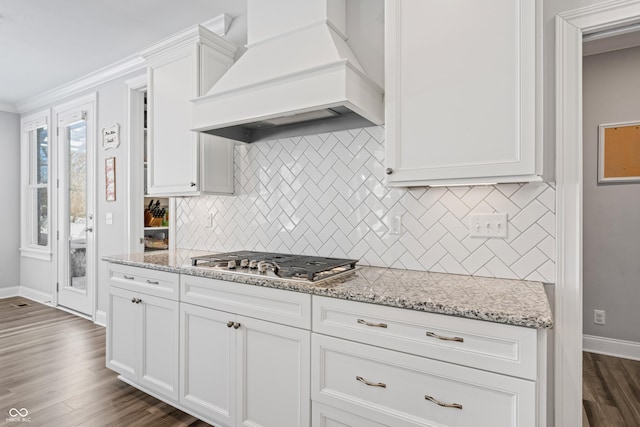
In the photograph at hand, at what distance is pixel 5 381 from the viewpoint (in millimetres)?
2516

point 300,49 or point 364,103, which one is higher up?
point 300,49

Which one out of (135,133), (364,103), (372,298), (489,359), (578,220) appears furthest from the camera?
(135,133)

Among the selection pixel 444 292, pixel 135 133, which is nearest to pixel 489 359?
pixel 444 292

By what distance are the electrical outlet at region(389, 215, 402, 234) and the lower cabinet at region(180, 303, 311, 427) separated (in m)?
0.78

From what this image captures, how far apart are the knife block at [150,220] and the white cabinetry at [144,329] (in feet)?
4.97

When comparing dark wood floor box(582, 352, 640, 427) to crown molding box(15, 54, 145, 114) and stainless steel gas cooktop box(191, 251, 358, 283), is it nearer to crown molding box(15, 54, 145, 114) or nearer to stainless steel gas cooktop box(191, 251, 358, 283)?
stainless steel gas cooktop box(191, 251, 358, 283)

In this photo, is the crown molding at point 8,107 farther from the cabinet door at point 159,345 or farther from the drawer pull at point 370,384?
the drawer pull at point 370,384

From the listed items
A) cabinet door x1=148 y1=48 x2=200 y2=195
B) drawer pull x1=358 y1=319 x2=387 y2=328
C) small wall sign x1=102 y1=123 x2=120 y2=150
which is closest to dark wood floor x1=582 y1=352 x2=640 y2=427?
drawer pull x1=358 y1=319 x2=387 y2=328

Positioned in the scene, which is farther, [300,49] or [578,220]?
[300,49]

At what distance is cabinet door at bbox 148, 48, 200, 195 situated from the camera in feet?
7.91

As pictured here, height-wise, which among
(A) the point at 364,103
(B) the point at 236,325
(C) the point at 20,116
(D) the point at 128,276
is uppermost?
(C) the point at 20,116

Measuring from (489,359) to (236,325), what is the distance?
115 cm

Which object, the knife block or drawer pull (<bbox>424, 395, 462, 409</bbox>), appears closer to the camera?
drawer pull (<bbox>424, 395, 462, 409</bbox>)

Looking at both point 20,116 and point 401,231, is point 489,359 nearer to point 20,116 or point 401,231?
point 401,231
